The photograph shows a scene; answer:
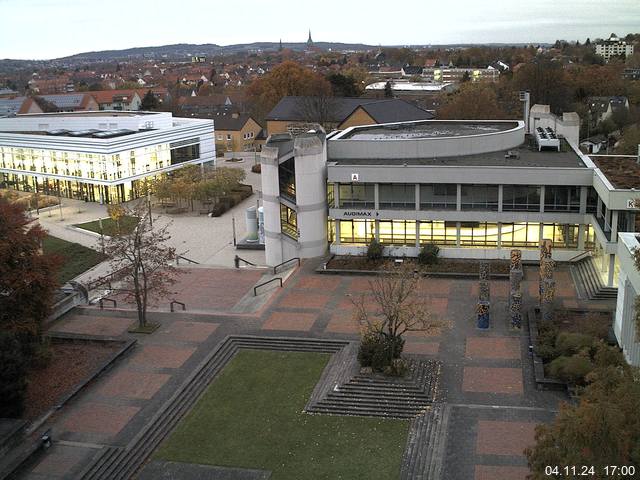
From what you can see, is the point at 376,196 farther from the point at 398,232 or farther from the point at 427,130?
the point at 427,130

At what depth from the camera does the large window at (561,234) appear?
39.1m

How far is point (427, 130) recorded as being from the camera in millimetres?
50375

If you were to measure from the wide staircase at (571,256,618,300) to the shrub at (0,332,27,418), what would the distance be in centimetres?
A: 2478

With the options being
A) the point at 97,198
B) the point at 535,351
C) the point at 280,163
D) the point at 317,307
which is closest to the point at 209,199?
the point at 97,198

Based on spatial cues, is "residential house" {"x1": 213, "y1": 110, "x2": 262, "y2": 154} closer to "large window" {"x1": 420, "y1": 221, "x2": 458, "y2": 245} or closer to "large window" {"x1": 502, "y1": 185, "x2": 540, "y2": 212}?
"large window" {"x1": 420, "y1": 221, "x2": 458, "y2": 245}

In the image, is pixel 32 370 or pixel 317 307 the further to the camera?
pixel 317 307

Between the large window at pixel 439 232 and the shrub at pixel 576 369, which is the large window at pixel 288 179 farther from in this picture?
the shrub at pixel 576 369

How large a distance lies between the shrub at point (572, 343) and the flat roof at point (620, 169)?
34.1 ft

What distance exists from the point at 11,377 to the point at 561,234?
28612 mm

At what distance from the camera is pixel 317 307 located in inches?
1348

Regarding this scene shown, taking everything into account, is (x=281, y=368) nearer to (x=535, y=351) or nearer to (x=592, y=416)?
(x=535, y=351)

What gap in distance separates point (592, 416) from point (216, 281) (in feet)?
91.6

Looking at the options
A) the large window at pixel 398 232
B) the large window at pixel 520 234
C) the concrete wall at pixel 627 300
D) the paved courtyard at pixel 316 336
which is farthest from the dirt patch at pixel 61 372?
the large window at pixel 520 234

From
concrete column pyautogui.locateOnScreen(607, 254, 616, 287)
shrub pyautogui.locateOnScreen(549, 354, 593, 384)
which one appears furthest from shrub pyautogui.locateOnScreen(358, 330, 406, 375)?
concrete column pyautogui.locateOnScreen(607, 254, 616, 287)
